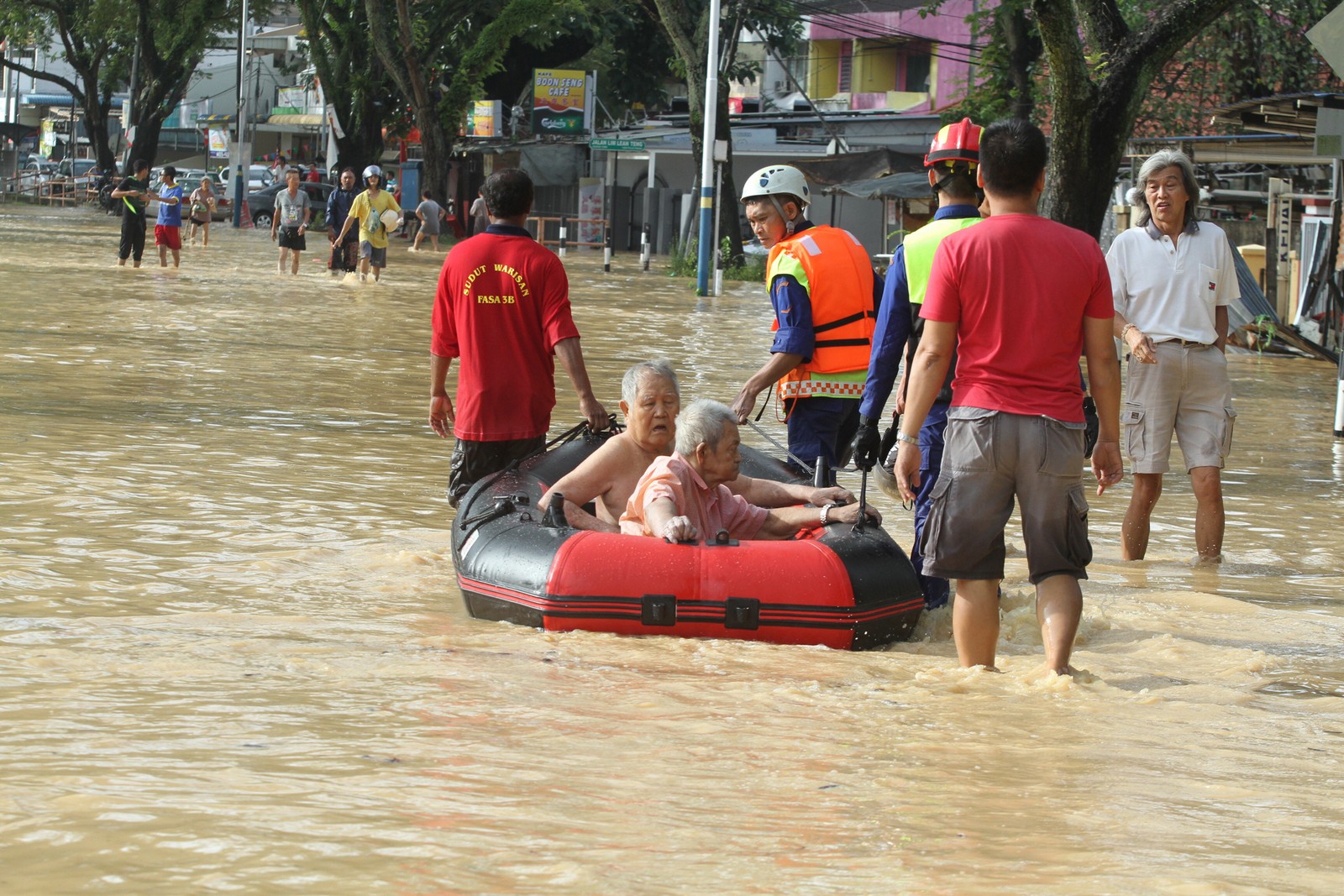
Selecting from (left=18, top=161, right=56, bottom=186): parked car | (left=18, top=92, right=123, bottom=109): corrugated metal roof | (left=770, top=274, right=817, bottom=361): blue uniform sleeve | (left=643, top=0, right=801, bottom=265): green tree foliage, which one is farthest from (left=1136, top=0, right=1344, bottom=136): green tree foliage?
(left=18, top=92, right=123, bottom=109): corrugated metal roof

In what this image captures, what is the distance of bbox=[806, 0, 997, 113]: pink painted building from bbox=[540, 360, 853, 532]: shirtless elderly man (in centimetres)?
3770

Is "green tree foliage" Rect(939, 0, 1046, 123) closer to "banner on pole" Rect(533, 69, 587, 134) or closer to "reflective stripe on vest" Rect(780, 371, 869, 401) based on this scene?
"banner on pole" Rect(533, 69, 587, 134)

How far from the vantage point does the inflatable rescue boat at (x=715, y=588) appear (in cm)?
592

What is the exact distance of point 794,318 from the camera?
6.80 metres

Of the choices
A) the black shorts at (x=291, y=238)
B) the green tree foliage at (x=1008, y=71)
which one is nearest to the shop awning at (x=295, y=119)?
the green tree foliage at (x=1008, y=71)

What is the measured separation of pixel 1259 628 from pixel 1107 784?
248 cm

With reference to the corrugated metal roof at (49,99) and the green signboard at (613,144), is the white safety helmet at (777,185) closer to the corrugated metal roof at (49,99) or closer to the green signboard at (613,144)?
the green signboard at (613,144)

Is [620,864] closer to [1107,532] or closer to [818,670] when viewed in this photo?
[818,670]

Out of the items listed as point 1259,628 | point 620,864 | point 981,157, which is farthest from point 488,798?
point 1259,628

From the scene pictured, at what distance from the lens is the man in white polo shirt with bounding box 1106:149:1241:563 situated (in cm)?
745

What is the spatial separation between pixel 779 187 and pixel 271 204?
1805 inches

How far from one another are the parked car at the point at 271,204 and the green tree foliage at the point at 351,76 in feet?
A: 7.27

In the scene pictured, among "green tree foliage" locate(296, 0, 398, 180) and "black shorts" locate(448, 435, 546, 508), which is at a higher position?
"green tree foliage" locate(296, 0, 398, 180)

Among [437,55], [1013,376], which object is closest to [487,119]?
[437,55]
